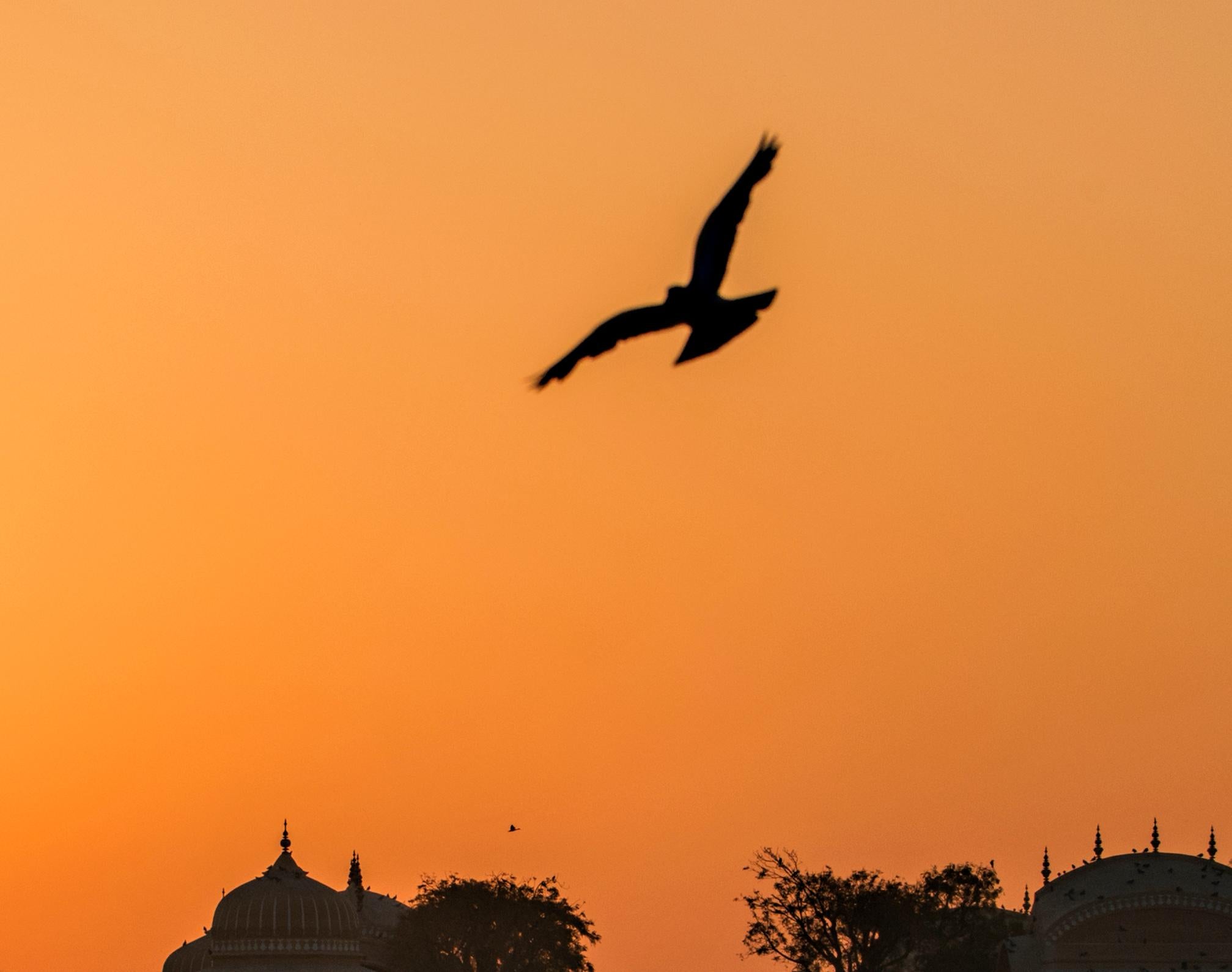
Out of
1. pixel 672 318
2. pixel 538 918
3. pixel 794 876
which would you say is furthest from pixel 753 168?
pixel 538 918

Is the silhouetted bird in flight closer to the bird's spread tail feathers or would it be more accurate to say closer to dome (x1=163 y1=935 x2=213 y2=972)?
the bird's spread tail feathers

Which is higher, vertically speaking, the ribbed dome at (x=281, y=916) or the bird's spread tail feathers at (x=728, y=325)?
the ribbed dome at (x=281, y=916)

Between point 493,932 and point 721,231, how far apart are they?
76.4 metres

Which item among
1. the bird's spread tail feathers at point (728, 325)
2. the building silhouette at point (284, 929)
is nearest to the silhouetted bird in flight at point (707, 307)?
the bird's spread tail feathers at point (728, 325)

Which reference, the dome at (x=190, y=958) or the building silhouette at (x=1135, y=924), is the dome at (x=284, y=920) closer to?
the dome at (x=190, y=958)

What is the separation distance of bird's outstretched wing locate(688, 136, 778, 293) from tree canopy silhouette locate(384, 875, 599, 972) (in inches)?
2937

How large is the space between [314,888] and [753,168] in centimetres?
6416

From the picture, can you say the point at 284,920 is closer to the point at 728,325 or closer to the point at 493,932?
the point at 493,932

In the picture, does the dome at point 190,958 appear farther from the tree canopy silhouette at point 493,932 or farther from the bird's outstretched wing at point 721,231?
the bird's outstretched wing at point 721,231

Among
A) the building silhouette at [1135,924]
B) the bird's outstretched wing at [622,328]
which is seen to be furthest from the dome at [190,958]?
the bird's outstretched wing at [622,328]

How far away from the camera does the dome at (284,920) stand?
84.0m

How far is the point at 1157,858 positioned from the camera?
8950 centimetres

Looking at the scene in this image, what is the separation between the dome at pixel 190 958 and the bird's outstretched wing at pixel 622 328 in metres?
69.1

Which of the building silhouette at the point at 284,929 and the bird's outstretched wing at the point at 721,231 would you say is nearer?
the bird's outstretched wing at the point at 721,231
